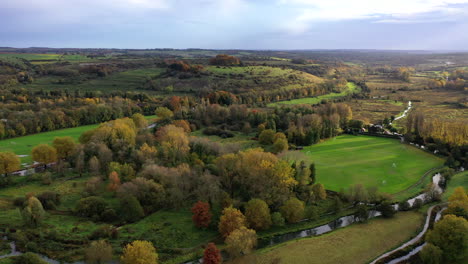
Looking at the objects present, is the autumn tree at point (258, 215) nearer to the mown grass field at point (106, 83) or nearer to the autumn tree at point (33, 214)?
the autumn tree at point (33, 214)

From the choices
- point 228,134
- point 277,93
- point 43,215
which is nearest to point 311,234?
point 43,215

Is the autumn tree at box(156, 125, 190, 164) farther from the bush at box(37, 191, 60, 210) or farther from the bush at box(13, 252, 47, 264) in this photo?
the bush at box(13, 252, 47, 264)

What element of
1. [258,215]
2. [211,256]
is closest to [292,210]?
[258,215]

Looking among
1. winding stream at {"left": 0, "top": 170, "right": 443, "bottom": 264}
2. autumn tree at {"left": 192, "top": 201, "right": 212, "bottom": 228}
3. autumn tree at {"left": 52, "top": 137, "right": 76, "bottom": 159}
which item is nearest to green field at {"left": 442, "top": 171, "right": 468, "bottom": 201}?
winding stream at {"left": 0, "top": 170, "right": 443, "bottom": 264}

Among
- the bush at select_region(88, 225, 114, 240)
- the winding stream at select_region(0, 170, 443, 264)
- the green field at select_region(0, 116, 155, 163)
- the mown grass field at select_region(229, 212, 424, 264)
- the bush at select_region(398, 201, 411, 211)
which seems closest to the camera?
the mown grass field at select_region(229, 212, 424, 264)

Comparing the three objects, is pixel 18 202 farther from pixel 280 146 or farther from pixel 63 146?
pixel 280 146
